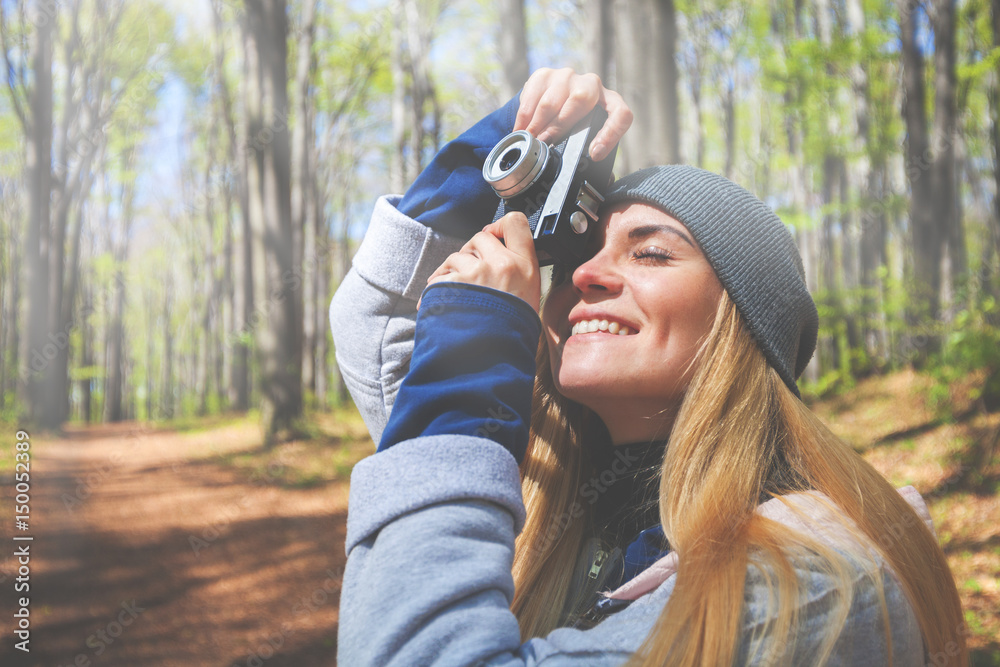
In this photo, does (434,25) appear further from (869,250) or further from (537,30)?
(869,250)

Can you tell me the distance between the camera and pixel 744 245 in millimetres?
1449

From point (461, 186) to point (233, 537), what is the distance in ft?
22.3

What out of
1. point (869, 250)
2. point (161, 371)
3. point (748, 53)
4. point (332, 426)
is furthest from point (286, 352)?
point (161, 371)

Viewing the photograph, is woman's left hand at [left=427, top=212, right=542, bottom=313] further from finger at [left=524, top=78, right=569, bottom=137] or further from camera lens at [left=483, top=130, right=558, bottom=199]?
finger at [left=524, top=78, right=569, bottom=137]

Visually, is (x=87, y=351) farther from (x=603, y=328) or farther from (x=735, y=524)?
(x=735, y=524)

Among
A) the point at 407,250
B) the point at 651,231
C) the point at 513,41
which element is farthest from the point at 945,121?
the point at 407,250

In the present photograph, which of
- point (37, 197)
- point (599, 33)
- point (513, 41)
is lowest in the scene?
point (37, 197)

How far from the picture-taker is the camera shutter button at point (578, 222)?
1419 millimetres

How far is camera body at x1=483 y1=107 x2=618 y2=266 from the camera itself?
141cm

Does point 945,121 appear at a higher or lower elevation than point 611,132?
higher

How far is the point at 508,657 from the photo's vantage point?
0.92 meters

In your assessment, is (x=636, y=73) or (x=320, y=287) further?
(x=320, y=287)

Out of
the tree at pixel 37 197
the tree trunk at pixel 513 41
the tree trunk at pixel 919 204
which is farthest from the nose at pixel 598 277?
the tree at pixel 37 197

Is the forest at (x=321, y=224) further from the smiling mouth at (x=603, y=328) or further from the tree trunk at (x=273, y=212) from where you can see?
the smiling mouth at (x=603, y=328)
